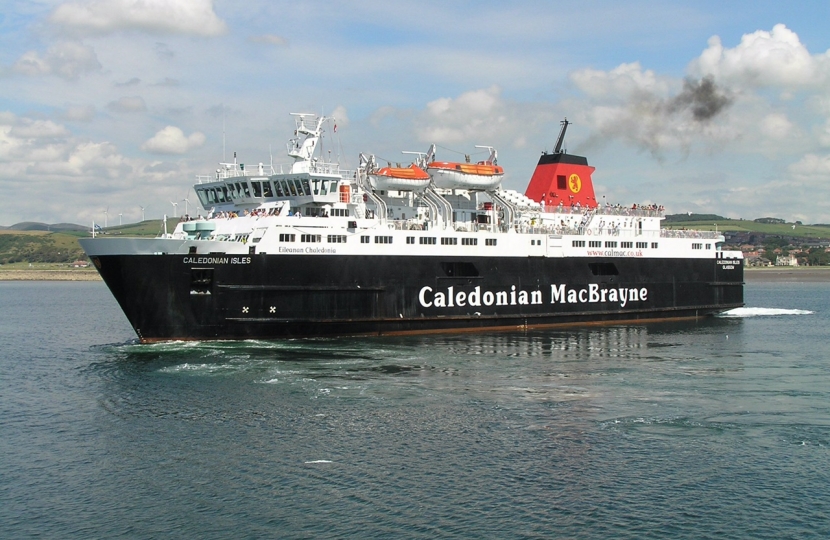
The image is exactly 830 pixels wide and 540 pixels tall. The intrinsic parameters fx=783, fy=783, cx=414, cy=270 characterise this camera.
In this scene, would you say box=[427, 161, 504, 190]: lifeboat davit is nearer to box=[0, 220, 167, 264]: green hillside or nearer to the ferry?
the ferry

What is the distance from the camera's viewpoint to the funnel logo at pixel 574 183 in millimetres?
47344

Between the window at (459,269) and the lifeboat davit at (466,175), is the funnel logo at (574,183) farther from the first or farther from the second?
the window at (459,269)

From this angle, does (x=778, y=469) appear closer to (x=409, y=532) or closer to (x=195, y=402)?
(x=409, y=532)

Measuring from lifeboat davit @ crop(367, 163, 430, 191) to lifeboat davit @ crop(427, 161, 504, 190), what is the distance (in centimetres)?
179

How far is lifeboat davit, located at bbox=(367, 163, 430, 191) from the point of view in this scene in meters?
37.9

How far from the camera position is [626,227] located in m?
46.0

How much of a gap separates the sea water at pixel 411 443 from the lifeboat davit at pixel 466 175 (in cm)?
1121

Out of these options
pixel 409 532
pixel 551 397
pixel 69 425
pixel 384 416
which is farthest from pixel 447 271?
pixel 409 532

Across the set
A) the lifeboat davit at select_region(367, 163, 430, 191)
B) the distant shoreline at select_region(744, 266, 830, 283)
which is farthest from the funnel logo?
the distant shoreline at select_region(744, 266, 830, 283)

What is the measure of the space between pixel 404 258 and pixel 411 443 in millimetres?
18226

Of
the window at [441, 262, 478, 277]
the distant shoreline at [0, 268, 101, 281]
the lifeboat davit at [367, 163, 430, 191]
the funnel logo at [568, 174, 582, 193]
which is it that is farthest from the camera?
the distant shoreline at [0, 268, 101, 281]

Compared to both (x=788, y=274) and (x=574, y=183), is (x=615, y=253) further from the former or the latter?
(x=788, y=274)

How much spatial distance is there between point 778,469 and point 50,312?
59.1 m

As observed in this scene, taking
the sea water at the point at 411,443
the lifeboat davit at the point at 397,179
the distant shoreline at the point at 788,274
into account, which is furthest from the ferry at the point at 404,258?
the distant shoreline at the point at 788,274
